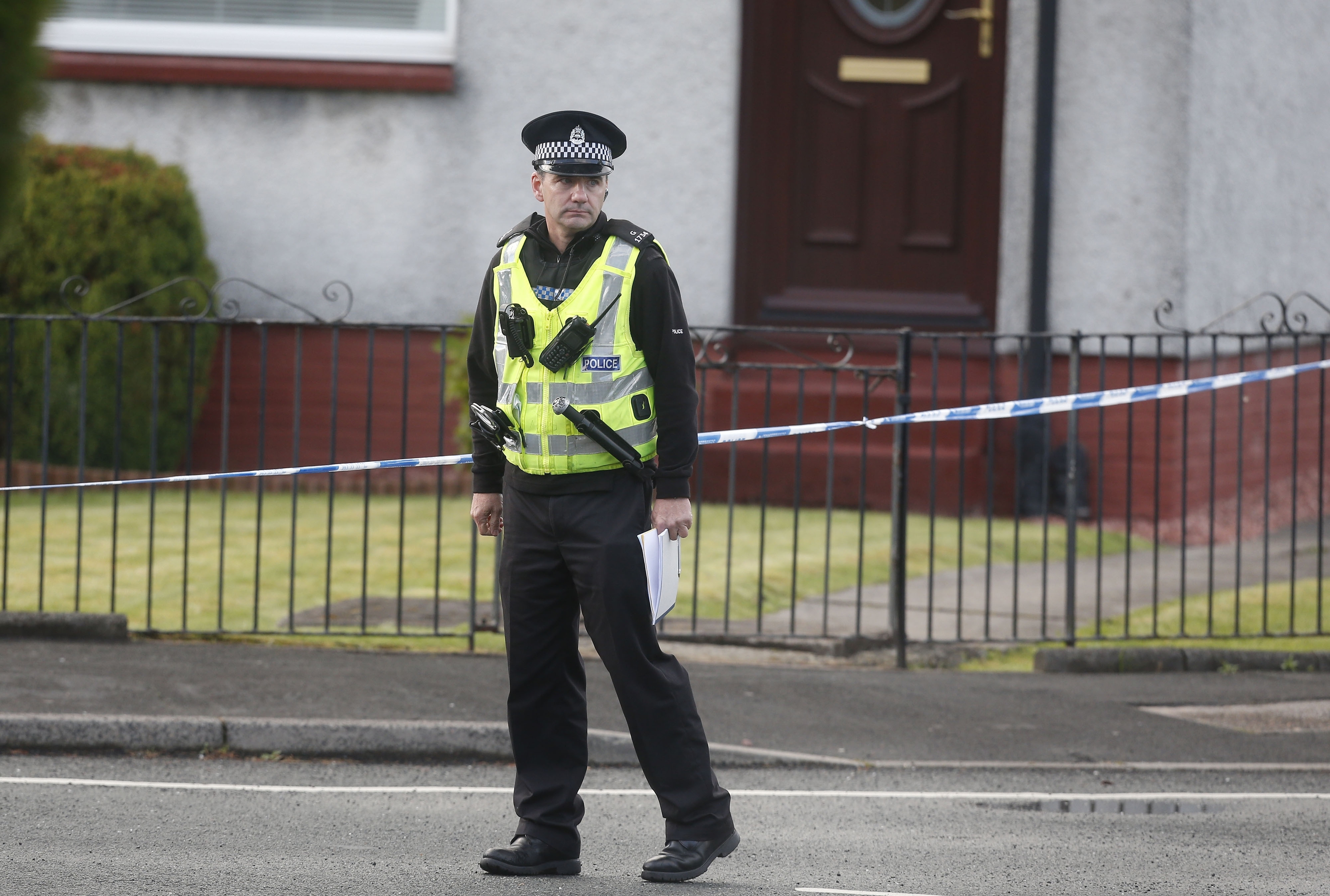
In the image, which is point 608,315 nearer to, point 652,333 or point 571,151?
point 652,333

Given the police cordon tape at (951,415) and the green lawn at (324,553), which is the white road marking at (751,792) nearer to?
the police cordon tape at (951,415)

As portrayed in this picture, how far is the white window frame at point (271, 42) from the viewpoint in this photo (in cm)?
1190

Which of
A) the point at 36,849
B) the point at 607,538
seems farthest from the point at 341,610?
the point at 607,538

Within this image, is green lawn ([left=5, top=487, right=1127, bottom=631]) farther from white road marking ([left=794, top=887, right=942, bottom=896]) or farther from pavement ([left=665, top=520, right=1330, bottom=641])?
white road marking ([left=794, top=887, right=942, bottom=896])

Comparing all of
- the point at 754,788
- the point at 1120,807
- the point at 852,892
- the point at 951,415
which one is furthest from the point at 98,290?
the point at 852,892

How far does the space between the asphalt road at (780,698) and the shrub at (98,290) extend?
3718 millimetres

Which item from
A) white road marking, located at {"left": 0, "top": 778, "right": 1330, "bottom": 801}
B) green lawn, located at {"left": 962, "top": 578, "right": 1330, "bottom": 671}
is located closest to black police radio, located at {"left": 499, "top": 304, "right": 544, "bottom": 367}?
white road marking, located at {"left": 0, "top": 778, "right": 1330, "bottom": 801}

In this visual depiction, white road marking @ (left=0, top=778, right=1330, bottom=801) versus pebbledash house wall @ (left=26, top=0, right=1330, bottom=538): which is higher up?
pebbledash house wall @ (left=26, top=0, right=1330, bottom=538)

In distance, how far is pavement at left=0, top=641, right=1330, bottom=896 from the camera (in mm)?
4754

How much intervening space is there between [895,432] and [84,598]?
13.1ft

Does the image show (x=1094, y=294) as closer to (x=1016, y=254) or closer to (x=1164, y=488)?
(x=1016, y=254)

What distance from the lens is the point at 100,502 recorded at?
1148cm

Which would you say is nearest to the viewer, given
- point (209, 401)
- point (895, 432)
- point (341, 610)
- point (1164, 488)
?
point (895, 432)

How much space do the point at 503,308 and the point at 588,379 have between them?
0.99 ft
